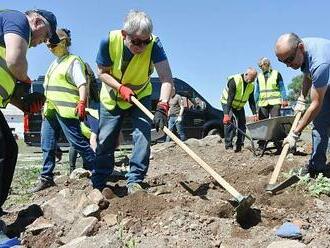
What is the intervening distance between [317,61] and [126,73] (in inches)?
69.4

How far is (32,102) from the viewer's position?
4723mm

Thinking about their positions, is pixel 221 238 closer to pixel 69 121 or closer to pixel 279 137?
pixel 69 121

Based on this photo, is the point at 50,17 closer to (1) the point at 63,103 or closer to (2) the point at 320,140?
(1) the point at 63,103

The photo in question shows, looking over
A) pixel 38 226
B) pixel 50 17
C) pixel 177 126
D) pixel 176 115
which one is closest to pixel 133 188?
pixel 38 226

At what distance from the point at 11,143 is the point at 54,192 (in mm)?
1897

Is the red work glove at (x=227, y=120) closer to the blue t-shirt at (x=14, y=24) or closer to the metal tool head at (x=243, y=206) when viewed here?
the metal tool head at (x=243, y=206)

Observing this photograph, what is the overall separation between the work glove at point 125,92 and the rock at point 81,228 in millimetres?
1305

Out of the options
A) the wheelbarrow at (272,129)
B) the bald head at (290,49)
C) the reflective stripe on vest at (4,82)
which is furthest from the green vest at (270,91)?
the reflective stripe on vest at (4,82)

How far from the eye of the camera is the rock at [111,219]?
4008 mm

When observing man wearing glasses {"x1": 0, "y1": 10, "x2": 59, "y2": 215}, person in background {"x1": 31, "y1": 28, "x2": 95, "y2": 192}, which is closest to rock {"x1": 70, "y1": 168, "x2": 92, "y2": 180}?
person in background {"x1": 31, "y1": 28, "x2": 95, "y2": 192}

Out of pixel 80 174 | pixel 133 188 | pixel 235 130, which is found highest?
pixel 133 188

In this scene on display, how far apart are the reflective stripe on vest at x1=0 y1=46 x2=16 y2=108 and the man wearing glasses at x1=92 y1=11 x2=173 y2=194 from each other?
1056mm

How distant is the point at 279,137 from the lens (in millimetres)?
8625

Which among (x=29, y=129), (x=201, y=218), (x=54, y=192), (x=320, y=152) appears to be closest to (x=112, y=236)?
(x=201, y=218)
